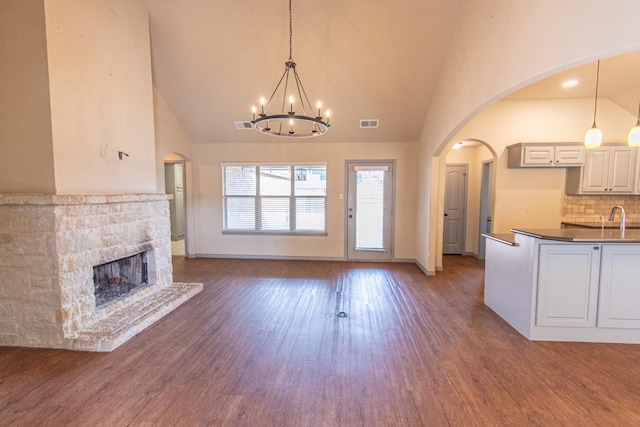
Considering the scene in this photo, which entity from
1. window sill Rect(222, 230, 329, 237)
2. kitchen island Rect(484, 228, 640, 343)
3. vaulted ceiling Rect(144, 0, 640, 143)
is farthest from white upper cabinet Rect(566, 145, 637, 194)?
window sill Rect(222, 230, 329, 237)

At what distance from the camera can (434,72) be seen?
4.52m

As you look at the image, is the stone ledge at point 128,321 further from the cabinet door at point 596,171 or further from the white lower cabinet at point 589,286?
the cabinet door at point 596,171

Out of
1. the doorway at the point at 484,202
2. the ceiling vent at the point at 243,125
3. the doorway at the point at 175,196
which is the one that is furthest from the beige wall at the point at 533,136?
the doorway at the point at 175,196

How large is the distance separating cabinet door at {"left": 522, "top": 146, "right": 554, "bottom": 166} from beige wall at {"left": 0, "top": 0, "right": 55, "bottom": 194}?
6.41m

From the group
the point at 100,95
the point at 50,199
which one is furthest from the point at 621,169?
the point at 50,199

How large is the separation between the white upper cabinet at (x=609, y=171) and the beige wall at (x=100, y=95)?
22.6 feet

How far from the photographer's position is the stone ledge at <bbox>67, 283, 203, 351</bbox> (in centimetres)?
276

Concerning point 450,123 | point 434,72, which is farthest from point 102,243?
point 434,72

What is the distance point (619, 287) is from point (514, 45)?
2494 millimetres

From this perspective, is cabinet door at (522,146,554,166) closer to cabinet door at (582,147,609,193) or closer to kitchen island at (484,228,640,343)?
cabinet door at (582,147,609,193)

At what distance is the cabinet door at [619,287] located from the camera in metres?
2.80

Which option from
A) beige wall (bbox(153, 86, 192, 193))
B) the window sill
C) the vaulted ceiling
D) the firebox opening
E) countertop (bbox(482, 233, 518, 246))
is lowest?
the firebox opening

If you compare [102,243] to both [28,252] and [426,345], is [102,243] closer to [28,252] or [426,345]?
[28,252]

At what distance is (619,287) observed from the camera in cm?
284
